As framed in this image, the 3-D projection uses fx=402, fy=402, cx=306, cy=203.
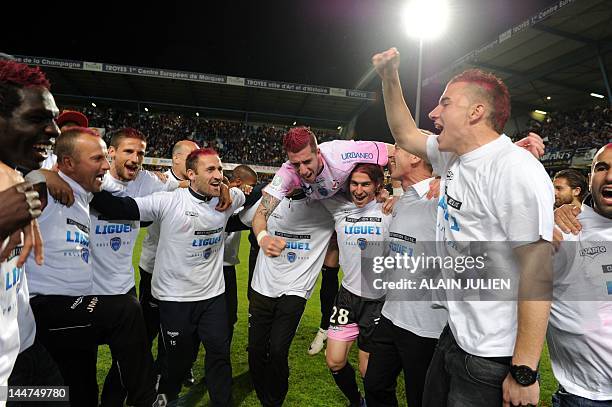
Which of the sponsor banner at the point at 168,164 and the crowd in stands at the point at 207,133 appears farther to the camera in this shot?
Result: the crowd in stands at the point at 207,133

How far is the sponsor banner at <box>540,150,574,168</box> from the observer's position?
66.2 ft

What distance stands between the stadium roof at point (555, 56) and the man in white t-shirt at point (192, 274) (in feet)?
57.4

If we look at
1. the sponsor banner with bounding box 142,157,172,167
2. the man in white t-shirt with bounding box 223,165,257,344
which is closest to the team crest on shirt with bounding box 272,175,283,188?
the man in white t-shirt with bounding box 223,165,257,344

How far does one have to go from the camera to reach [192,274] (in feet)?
12.0

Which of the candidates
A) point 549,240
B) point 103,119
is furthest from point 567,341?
point 103,119

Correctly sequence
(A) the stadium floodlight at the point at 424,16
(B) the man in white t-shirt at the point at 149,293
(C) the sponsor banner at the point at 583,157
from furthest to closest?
(C) the sponsor banner at the point at 583,157
(A) the stadium floodlight at the point at 424,16
(B) the man in white t-shirt at the point at 149,293

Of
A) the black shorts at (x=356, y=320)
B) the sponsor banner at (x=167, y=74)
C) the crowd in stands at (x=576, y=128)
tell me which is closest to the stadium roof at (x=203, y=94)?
the sponsor banner at (x=167, y=74)

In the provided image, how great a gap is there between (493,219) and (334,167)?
6.63 feet

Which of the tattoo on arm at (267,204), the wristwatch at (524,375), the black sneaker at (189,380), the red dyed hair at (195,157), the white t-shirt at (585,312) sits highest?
the red dyed hair at (195,157)

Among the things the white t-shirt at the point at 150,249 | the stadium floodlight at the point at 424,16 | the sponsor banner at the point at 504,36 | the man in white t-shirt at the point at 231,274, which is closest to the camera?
the white t-shirt at the point at 150,249

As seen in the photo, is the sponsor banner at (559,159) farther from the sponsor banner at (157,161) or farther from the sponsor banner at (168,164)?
the sponsor banner at (157,161)

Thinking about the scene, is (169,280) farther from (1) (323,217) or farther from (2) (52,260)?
(1) (323,217)

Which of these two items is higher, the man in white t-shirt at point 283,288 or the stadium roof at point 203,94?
the stadium roof at point 203,94

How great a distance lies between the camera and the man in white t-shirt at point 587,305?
6.91 ft
